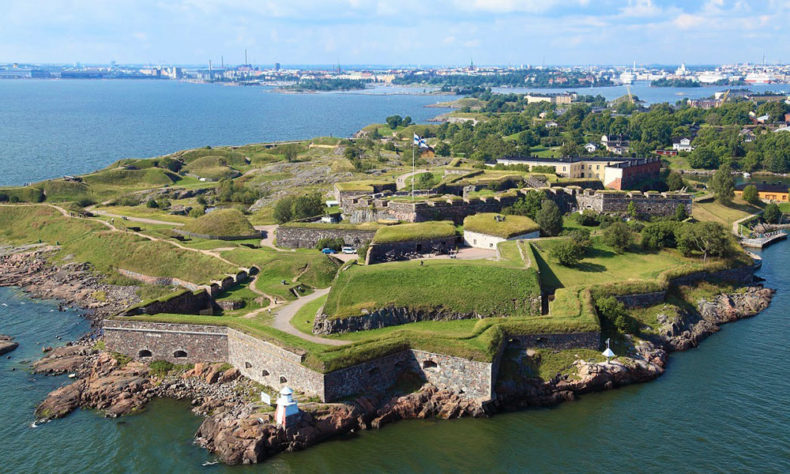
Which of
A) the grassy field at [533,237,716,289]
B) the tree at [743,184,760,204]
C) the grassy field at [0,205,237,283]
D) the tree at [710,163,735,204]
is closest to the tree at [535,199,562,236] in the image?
the grassy field at [533,237,716,289]

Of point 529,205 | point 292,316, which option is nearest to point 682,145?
point 529,205

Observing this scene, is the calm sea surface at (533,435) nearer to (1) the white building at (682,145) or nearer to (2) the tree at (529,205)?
(2) the tree at (529,205)

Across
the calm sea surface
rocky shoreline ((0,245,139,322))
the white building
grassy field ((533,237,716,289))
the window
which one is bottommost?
the calm sea surface

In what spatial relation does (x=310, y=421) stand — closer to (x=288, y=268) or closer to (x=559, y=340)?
(x=559, y=340)

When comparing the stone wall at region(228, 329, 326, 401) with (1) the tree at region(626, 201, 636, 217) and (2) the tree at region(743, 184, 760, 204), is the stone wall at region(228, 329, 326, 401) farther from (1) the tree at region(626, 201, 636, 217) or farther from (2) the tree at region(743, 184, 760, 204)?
(2) the tree at region(743, 184, 760, 204)

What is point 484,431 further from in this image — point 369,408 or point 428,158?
point 428,158
